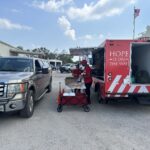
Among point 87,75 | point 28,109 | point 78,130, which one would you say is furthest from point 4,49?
point 78,130

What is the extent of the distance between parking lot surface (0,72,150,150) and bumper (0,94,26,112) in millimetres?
468

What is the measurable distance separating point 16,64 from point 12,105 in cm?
236

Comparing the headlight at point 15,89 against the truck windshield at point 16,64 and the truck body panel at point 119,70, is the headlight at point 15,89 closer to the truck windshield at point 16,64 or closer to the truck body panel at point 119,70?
the truck windshield at point 16,64

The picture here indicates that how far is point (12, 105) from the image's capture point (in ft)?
18.5

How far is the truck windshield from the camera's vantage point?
24.1 ft

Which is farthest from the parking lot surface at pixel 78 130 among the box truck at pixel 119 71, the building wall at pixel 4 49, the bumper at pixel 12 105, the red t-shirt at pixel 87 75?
the building wall at pixel 4 49

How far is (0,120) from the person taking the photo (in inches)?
245

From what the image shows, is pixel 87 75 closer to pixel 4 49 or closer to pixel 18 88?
pixel 18 88

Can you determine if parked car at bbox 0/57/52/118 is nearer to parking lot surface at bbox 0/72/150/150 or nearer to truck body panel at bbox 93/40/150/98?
parking lot surface at bbox 0/72/150/150

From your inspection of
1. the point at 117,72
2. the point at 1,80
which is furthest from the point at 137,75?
the point at 1,80

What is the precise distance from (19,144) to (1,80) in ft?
6.29

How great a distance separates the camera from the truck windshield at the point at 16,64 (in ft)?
24.1

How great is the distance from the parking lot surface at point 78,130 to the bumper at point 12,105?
18.4 inches

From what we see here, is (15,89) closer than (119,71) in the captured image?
Yes
